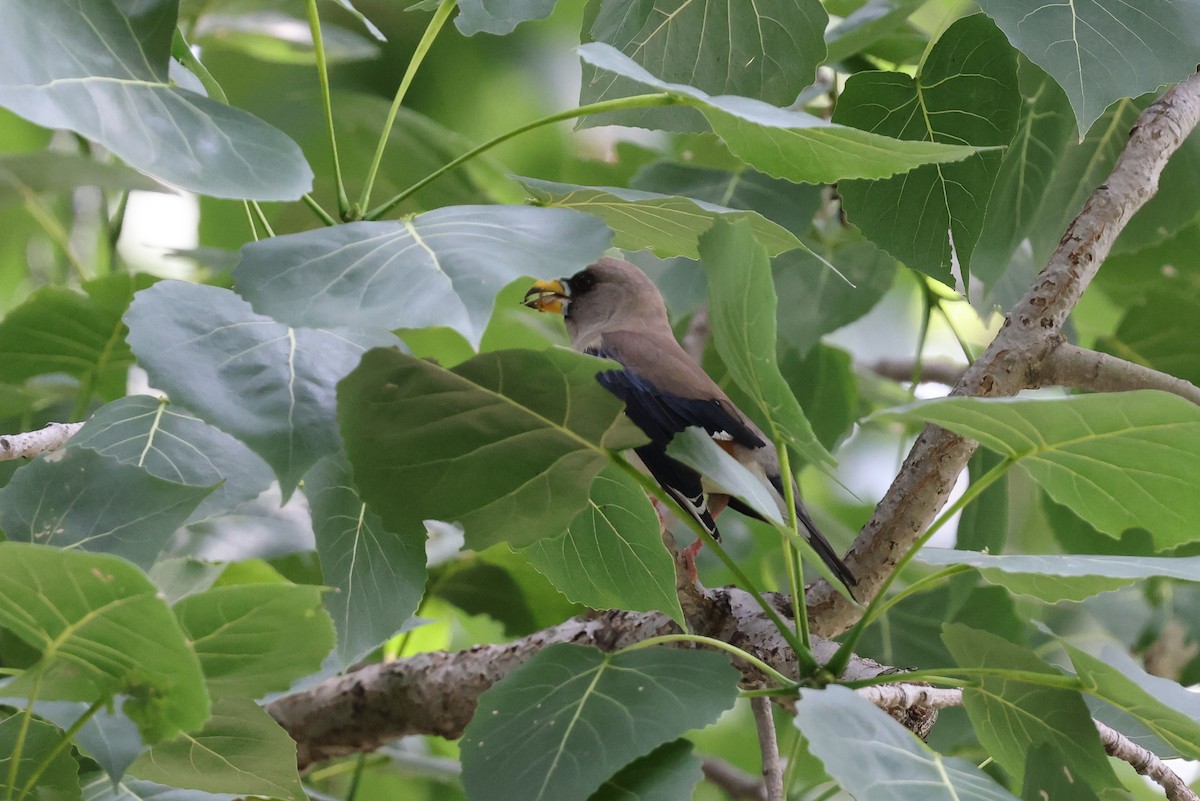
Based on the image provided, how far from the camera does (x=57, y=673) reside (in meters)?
0.67

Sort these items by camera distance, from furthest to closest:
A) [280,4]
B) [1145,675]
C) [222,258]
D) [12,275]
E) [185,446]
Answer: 1. [12,275]
2. [280,4]
3. [222,258]
4. [185,446]
5. [1145,675]

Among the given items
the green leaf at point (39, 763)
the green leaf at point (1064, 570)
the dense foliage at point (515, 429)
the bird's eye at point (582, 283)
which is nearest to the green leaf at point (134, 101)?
the dense foliage at point (515, 429)

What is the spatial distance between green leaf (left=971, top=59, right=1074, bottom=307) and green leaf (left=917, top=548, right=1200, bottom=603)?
589 millimetres

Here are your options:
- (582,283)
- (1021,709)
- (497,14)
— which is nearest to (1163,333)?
(582,283)

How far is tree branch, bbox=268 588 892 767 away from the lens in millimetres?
1016

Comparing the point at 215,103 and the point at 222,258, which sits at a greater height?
the point at 215,103

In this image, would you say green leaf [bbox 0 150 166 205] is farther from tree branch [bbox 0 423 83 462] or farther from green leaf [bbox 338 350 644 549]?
green leaf [bbox 338 350 644 549]

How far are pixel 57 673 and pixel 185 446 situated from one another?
0.26m

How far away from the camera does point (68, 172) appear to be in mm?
1354

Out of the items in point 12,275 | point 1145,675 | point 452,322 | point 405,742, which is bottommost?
point 405,742

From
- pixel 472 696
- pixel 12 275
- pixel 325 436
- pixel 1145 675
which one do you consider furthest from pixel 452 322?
pixel 12 275

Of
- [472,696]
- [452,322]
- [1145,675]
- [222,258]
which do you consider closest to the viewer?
[452,322]

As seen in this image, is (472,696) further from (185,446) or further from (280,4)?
(280,4)

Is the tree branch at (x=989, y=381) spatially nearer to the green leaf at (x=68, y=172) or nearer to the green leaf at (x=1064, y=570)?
the green leaf at (x=1064, y=570)
